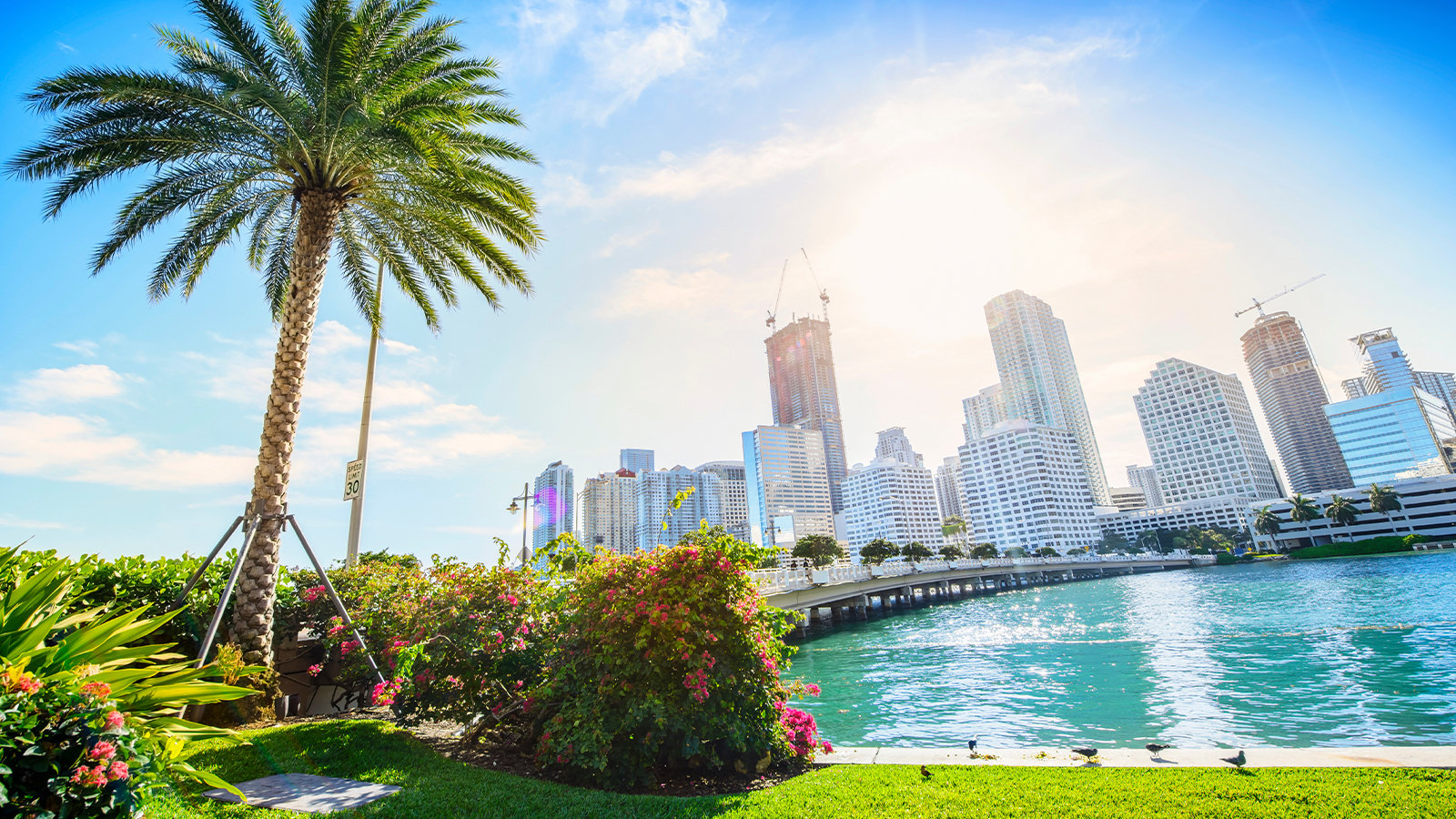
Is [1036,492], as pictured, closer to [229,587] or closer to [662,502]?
[662,502]

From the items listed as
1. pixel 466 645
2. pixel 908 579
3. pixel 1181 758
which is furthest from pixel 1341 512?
pixel 466 645

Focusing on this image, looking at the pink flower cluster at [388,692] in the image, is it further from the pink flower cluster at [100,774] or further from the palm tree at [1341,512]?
the palm tree at [1341,512]

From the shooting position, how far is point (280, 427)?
10797 mm

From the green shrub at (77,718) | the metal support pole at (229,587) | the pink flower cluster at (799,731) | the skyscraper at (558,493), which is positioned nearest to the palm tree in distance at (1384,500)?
the skyscraper at (558,493)

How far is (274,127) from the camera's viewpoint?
11.6 metres

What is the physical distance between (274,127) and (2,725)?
11958 mm

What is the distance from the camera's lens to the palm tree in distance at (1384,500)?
359ft

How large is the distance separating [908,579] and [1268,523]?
4318 inches

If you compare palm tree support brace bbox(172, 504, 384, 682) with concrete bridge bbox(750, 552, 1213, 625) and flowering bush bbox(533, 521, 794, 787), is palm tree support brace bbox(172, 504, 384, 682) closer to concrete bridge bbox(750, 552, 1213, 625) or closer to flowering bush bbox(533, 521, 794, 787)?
flowering bush bbox(533, 521, 794, 787)

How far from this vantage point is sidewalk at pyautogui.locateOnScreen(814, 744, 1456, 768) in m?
6.74

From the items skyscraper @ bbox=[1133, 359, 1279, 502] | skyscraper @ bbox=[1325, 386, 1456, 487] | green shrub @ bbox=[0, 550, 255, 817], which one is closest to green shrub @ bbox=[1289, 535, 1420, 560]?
skyscraper @ bbox=[1325, 386, 1456, 487]

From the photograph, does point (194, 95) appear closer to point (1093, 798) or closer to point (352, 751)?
point (352, 751)

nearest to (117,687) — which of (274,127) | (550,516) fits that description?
(274,127)

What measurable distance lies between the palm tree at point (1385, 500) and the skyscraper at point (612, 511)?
140 metres
